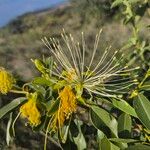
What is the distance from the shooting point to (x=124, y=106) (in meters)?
1.58

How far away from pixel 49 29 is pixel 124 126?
11.7 m

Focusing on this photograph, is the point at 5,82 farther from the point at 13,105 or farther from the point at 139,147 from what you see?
the point at 139,147

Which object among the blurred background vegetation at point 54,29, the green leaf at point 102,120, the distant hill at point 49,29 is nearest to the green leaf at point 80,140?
the green leaf at point 102,120

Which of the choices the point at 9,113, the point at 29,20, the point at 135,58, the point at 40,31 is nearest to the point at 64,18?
the point at 29,20

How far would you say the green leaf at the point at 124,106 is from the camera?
1568mm

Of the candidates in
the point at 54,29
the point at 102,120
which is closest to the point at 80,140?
the point at 102,120

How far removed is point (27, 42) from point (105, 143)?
10.2 meters

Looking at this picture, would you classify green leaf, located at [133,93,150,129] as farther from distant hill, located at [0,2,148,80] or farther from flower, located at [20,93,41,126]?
distant hill, located at [0,2,148,80]

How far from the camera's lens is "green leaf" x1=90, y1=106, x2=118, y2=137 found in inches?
61.7

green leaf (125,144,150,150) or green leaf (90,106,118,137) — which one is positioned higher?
green leaf (90,106,118,137)

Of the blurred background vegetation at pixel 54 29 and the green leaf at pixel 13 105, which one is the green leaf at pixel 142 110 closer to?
the green leaf at pixel 13 105

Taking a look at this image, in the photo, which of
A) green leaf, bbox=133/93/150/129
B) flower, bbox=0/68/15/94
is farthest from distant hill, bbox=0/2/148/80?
green leaf, bbox=133/93/150/129

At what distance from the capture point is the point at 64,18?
14.8 meters

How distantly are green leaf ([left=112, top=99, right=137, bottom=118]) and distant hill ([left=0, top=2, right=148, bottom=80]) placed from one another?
6339 mm
